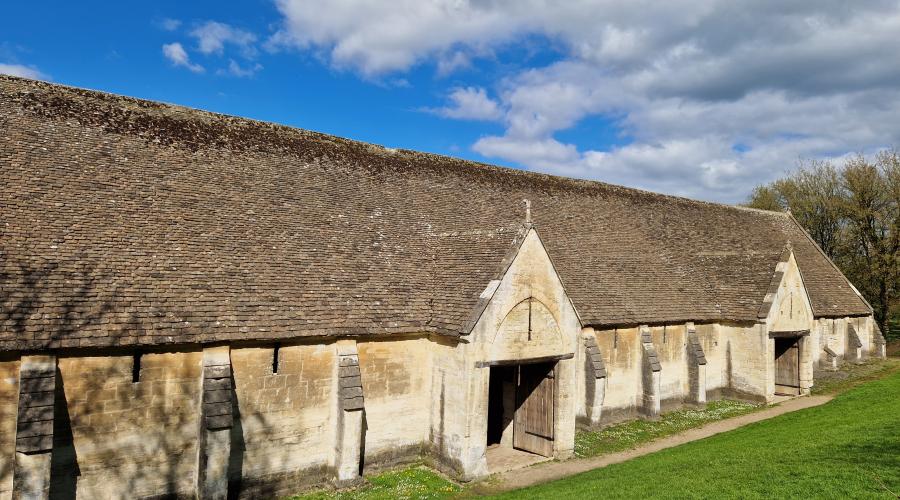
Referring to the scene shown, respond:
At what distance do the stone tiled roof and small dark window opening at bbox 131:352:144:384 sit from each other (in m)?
0.60

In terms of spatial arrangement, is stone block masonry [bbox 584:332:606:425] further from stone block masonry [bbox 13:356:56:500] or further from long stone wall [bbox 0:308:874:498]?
stone block masonry [bbox 13:356:56:500]

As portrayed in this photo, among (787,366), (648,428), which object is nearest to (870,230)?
(787,366)

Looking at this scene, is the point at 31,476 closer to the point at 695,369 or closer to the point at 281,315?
the point at 281,315

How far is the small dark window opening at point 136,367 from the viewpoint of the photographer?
1288cm

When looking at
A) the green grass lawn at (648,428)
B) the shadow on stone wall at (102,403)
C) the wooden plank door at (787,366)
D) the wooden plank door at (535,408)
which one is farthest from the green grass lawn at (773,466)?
the shadow on stone wall at (102,403)

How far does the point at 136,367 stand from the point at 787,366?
29.3 metres

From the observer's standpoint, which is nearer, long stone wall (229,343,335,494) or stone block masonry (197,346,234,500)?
stone block masonry (197,346,234,500)

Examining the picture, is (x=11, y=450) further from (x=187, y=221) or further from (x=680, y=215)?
(x=680, y=215)

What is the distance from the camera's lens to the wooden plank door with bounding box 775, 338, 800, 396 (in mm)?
28031

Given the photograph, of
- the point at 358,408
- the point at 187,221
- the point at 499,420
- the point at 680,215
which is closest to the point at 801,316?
the point at 680,215

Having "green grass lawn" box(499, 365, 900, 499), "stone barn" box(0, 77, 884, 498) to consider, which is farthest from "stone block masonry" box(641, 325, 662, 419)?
"green grass lawn" box(499, 365, 900, 499)

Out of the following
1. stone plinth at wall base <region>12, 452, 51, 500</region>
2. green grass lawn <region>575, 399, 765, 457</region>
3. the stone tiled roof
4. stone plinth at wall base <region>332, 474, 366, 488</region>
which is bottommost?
stone plinth at wall base <region>332, 474, 366, 488</region>

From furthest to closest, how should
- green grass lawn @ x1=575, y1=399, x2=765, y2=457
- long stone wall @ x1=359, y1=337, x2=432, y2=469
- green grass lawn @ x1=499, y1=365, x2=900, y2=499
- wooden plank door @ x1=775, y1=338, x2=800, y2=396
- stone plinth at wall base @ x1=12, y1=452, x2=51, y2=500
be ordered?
wooden plank door @ x1=775, y1=338, x2=800, y2=396 → green grass lawn @ x1=575, y1=399, x2=765, y2=457 → long stone wall @ x1=359, y1=337, x2=432, y2=469 → green grass lawn @ x1=499, y1=365, x2=900, y2=499 → stone plinth at wall base @ x1=12, y1=452, x2=51, y2=500

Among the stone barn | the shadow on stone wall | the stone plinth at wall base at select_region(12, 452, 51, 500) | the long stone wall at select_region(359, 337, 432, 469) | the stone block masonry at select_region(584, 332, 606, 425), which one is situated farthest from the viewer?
the stone block masonry at select_region(584, 332, 606, 425)
